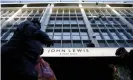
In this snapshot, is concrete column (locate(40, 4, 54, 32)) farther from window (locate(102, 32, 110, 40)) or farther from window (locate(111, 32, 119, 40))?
window (locate(111, 32, 119, 40))

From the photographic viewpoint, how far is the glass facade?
1073cm

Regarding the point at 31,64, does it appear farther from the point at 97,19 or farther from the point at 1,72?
the point at 97,19

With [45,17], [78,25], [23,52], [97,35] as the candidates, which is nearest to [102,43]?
[97,35]

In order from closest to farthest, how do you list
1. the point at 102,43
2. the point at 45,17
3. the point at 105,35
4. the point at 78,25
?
the point at 102,43 → the point at 105,35 → the point at 78,25 → the point at 45,17

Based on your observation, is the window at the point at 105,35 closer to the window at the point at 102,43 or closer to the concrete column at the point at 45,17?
the window at the point at 102,43

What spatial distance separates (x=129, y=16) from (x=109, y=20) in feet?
4.94

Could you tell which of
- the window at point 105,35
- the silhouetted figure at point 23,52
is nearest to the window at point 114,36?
the window at point 105,35

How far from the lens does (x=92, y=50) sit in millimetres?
8453

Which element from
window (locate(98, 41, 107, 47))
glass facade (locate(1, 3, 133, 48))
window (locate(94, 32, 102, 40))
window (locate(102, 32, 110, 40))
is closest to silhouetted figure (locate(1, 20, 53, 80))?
glass facade (locate(1, 3, 133, 48))

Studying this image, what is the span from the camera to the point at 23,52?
344 cm

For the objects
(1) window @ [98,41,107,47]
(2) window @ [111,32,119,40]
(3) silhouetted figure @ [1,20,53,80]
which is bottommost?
(2) window @ [111,32,119,40]

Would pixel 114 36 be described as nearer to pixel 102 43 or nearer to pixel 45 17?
pixel 102 43

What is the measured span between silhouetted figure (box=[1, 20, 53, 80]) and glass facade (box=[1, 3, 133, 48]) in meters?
5.79

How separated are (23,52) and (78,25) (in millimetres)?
9460
